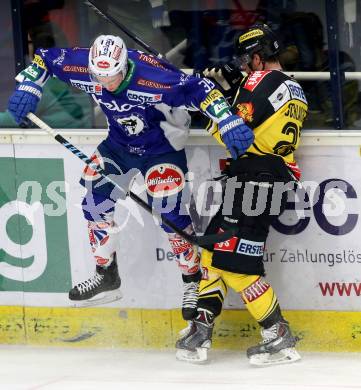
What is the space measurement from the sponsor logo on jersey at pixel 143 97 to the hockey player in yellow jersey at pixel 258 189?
0.97 ft

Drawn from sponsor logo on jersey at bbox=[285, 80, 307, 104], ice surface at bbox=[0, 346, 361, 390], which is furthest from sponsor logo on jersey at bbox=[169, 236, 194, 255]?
sponsor logo on jersey at bbox=[285, 80, 307, 104]

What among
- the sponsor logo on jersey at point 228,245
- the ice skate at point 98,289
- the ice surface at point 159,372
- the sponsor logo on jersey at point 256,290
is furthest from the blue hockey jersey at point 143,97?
the ice surface at point 159,372

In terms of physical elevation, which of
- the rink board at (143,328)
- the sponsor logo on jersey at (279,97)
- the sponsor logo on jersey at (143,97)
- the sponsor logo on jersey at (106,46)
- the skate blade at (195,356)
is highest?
the sponsor logo on jersey at (106,46)

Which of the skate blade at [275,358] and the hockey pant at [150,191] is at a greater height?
the hockey pant at [150,191]

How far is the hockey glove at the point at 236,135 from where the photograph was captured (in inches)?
228

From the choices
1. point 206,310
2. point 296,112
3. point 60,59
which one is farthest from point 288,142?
point 60,59

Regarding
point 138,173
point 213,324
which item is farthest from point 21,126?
point 213,324

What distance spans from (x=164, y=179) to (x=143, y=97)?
1.52 ft

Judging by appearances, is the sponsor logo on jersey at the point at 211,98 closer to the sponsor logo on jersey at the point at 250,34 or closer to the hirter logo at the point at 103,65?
the sponsor logo on jersey at the point at 250,34

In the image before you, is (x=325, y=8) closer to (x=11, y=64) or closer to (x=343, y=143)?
(x=343, y=143)

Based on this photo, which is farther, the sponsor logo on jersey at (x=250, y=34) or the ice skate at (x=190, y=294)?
the ice skate at (x=190, y=294)

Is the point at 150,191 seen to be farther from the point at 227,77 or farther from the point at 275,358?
the point at 275,358

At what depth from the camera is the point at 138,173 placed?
6.42 m

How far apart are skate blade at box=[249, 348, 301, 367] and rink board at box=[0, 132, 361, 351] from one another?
24 cm
